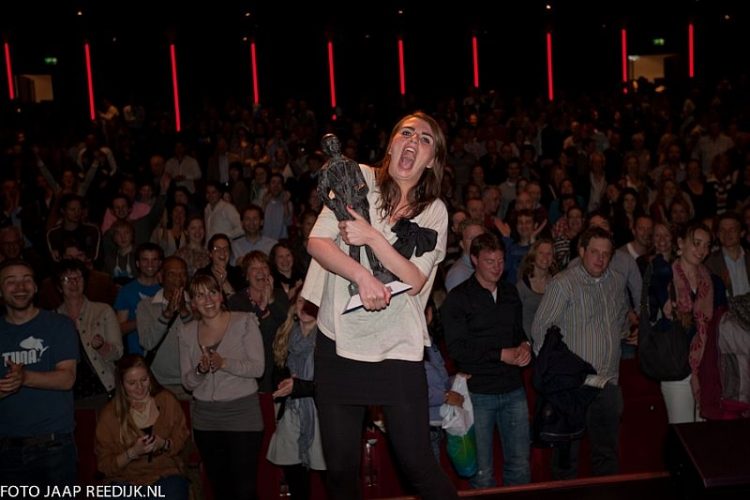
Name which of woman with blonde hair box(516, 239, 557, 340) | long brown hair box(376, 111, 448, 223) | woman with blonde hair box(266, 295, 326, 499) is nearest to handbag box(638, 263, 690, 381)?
woman with blonde hair box(516, 239, 557, 340)

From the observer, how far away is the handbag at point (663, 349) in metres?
5.11

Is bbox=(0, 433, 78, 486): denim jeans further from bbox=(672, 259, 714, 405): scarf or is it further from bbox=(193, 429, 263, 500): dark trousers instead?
bbox=(672, 259, 714, 405): scarf

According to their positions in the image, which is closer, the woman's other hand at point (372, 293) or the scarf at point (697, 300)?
the woman's other hand at point (372, 293)

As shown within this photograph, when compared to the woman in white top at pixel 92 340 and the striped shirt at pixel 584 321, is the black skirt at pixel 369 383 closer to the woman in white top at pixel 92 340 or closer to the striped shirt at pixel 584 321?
the striped shirt at pixel 584 321

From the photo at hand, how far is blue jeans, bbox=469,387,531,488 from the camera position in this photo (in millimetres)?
Result: 4984

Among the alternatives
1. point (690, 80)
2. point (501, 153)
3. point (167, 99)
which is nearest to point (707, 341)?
point (501, 153)

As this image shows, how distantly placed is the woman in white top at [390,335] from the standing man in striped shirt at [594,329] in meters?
2.24

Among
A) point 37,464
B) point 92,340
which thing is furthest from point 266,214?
point 37,464

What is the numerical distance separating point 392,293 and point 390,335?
182mm

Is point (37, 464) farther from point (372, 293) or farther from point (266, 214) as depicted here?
point (266, 214)

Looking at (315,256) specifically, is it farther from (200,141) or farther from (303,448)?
(200,141)

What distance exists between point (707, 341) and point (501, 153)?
7131mm

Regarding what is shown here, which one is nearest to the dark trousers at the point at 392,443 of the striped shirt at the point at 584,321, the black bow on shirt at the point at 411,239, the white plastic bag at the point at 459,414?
the black bow on shirt at the point at 411,239

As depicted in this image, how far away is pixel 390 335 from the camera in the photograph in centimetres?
287
